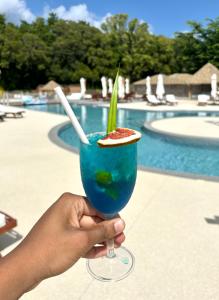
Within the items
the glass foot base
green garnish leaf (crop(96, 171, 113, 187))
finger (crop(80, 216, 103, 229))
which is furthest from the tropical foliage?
green garnish leaf (crop(96, 171, 113, 187))

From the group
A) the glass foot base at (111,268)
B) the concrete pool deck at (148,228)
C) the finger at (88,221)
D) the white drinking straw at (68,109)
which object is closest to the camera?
the white drinking straw at (68,109)

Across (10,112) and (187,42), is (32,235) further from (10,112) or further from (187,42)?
(187,42)

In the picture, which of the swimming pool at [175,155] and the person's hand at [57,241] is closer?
the person's hand at [57,241]

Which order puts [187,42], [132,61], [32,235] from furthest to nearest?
[132,61], [187,42], [32,235]

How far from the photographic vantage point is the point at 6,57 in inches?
1506

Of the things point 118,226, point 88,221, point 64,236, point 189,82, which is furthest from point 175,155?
point 189,82

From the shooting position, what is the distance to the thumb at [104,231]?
132 cm

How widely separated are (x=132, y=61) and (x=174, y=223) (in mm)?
38395

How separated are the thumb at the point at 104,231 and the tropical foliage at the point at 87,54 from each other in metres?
38.9

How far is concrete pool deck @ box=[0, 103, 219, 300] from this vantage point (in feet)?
8.36

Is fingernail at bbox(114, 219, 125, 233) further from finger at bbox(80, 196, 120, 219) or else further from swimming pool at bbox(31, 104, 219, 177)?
swimming pool at bbox(31, 104, 219, 177)

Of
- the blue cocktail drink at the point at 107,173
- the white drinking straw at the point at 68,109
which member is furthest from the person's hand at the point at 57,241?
the white drinking straw at the point at 68,109

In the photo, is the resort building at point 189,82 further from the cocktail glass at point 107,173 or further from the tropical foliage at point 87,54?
the cocktail glass at point 107,173

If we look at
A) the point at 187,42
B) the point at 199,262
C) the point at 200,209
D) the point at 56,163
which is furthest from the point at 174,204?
the point at 187,42
